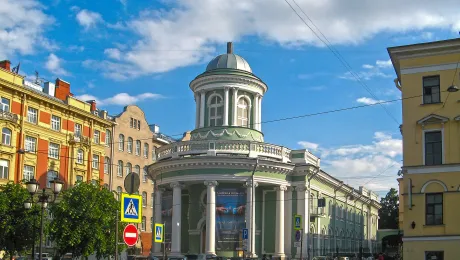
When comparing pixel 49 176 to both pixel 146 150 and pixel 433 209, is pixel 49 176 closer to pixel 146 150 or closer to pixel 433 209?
pixel 146 150

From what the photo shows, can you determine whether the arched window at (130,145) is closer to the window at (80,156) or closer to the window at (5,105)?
the window at (80,156)

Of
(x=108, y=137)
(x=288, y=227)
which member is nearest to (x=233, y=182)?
(x=288, y=227)

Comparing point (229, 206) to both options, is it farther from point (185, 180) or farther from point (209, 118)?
point (209, 118)

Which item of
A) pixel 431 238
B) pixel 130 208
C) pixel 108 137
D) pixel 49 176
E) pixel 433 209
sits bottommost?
A: pixel 431 238

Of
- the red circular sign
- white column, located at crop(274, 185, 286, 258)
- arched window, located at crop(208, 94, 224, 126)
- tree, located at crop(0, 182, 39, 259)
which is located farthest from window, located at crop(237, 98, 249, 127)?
the red circular sign

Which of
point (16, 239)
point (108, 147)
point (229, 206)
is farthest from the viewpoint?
point (108, 147)

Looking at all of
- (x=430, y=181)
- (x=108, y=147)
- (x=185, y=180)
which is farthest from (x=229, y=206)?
(x=108, y=147)

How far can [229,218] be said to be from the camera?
44.4m

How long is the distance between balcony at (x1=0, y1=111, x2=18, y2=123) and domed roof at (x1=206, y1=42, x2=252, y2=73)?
1708cm

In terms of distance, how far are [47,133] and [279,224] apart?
2461 cm

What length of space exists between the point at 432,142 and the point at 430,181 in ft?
6.65

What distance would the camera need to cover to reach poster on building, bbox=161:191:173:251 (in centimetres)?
4669

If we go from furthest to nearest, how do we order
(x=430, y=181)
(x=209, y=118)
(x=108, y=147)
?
(x=108, y=147)
(x=209, y=118)
(x=430, y=181)

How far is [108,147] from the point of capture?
222 ft
